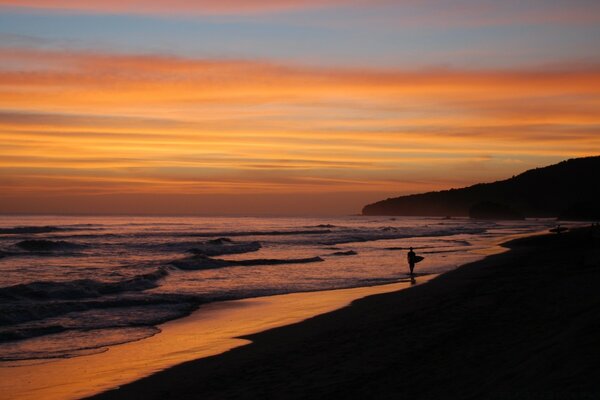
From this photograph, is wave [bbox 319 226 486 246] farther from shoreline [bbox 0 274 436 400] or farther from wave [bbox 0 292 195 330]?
shoreline [bbox 0 274 436 400]

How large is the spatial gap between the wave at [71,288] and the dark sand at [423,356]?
9678mm

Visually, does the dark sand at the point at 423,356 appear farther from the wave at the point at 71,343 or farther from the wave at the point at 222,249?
the wave at the point at 222,249

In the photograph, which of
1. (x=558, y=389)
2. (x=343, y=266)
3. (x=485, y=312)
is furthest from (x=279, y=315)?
(x=343, y=266)

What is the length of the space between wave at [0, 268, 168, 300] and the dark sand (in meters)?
9.68

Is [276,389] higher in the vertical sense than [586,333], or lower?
lower

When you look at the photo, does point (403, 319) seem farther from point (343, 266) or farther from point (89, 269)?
point (89, 269)

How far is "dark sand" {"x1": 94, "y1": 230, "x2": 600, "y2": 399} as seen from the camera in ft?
25.6

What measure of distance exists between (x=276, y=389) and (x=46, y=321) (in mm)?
9739

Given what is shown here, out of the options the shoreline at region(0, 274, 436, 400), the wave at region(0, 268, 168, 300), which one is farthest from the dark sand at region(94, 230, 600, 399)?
the wave at region(0, 268, 168, 300)

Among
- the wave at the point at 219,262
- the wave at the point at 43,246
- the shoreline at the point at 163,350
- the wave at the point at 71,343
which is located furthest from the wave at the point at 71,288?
the wave at the point at 43,246

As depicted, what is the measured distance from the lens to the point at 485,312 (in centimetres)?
1409

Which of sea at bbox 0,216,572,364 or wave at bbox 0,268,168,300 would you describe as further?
wave at bbox 0,268,168,300

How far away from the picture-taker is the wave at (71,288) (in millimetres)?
20828

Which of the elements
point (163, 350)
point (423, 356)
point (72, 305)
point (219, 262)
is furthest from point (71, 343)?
point (219, 262)
